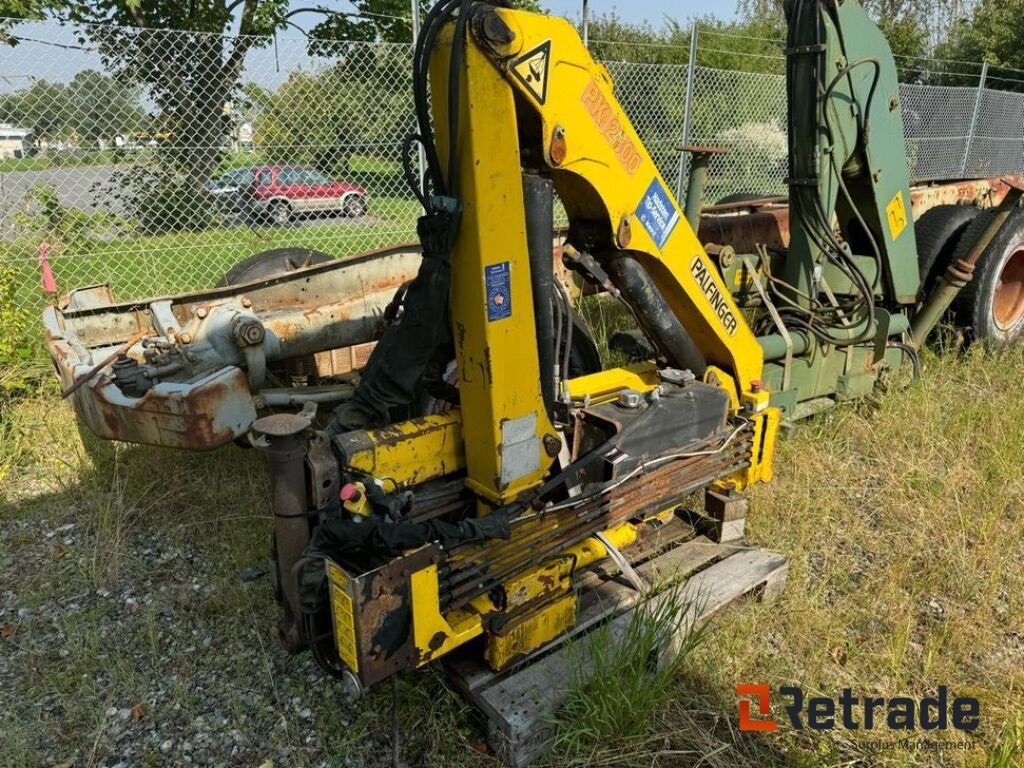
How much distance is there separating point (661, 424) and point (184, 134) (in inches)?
247

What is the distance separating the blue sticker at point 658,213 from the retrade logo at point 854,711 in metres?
1.60

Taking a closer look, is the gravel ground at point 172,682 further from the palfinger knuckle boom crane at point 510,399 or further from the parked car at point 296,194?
the parked car at point 296,194

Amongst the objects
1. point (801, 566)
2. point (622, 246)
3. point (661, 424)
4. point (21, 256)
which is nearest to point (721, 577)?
point (801, 566)

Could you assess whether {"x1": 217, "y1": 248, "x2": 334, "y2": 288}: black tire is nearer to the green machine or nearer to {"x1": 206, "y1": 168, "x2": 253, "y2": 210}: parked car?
the green machine

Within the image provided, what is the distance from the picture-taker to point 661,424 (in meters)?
2.81

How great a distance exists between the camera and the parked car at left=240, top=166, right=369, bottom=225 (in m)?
7.26

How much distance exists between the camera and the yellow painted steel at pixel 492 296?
2.05m

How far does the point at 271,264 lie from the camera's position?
439 cm

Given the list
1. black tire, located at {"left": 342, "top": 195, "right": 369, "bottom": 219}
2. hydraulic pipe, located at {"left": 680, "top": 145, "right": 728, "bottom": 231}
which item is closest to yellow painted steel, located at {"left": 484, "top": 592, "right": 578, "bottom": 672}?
hydraulic pipe, located at {"left": 680, "top": 145, "right": 728, "bottom": 231}

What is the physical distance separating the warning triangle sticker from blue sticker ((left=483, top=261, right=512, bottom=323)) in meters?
0.52

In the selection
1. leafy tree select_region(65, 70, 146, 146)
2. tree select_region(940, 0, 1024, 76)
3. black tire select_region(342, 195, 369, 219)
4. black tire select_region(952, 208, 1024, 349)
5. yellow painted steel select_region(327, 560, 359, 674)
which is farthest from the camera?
tree select_region(940, 0, 1024, 76)

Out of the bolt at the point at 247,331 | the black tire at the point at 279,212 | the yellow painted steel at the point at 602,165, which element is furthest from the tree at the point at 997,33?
the bolt at the point at 247,331

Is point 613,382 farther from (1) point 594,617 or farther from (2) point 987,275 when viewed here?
(2) point 987,275

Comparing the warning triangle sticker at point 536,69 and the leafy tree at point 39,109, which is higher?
the leafy tree at point 39,109
